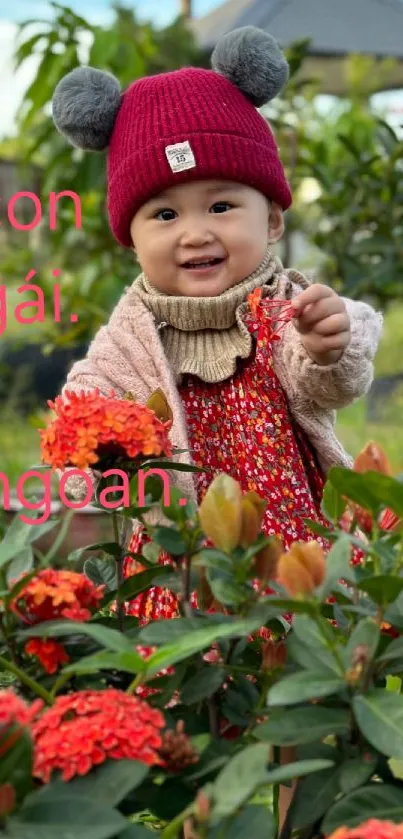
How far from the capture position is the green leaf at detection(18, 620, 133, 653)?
80 centimetres

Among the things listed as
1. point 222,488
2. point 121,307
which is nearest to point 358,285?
point 121,307

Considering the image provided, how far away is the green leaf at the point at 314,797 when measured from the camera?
2.75ft

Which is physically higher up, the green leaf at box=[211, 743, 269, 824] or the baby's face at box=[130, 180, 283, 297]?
the baby's face at box=[130, 180, 283, 297]

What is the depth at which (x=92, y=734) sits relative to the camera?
0.77m

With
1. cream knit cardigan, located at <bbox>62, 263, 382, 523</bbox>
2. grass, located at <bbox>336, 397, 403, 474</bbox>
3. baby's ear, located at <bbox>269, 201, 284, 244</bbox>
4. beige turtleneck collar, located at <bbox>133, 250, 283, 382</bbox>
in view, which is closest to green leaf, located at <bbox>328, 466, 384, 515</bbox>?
cream knit cardigan, located at <bbox>62, 263, 382, 523</bbox>

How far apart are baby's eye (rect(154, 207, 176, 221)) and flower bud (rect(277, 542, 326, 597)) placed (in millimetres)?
907

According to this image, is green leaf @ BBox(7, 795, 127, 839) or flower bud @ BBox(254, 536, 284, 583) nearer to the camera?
green leaf @ BBox(7, 795, 127, 839)

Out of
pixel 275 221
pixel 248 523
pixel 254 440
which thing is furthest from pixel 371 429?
pixel 248 523

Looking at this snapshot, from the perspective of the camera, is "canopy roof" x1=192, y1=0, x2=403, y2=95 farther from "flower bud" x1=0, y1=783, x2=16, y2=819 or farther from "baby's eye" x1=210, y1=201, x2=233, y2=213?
"flower bud" x1=0, y1=783, x2=16, y2=819

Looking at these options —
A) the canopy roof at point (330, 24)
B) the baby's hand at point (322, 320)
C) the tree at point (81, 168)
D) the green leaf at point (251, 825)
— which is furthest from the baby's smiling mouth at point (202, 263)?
the canopy roof at point (330, 24)

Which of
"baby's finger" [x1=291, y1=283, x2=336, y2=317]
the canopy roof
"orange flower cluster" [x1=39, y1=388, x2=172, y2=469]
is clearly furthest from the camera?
the canopy roof

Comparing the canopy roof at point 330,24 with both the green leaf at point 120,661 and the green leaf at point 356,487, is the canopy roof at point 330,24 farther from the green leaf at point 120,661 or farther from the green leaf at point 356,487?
the green leaf at point 120,661

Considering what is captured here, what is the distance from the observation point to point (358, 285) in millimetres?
3412

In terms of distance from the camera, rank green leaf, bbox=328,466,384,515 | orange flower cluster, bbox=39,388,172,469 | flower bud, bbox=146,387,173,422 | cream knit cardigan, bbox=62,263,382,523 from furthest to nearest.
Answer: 1. cream knit cardigan, bbox=62,263,382,523
2. flower bud, bbox=146,387,173,422
3. orange flower cluster, bbox=39,388,172,469
4. green leaf, bbox=328,466,384,515
